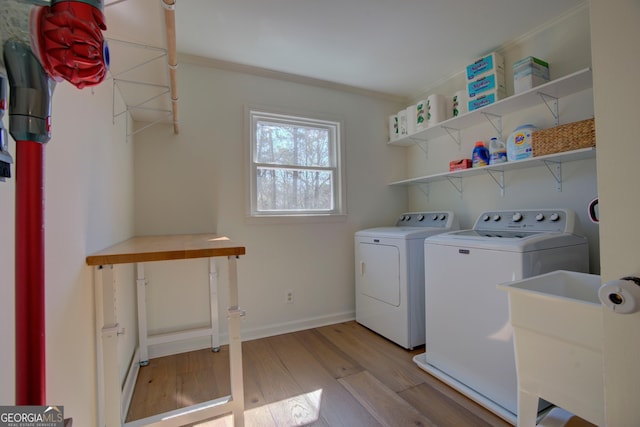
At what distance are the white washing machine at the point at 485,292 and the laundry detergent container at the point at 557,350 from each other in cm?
30

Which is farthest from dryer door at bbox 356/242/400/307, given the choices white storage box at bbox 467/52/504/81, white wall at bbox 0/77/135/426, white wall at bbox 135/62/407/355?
white wall at bbox 0/77/135/426

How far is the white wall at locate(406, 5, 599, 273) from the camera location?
1.79 m

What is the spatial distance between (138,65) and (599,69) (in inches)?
68.3

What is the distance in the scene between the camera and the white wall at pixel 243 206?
220 centimetres

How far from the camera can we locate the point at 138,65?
136 cm

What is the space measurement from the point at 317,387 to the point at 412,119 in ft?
7.83

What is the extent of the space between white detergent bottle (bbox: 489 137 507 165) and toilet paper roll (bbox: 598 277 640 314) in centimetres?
166

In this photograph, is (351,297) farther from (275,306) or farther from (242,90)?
(242,90)

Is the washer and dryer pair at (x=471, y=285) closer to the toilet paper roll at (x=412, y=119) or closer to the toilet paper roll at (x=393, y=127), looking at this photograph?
the toilet paper roll at (x=412, y=119)

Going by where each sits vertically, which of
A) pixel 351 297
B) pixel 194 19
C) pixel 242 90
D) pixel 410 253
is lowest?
pixel 351 297

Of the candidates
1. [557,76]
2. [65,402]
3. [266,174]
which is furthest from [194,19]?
[557,76]

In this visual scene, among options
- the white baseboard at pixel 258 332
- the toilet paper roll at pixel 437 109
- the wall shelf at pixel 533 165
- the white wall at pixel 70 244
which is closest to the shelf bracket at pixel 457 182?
the wall shelf at pixel 533 165

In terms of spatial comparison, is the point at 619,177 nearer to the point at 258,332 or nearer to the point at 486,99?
the point at 486,99

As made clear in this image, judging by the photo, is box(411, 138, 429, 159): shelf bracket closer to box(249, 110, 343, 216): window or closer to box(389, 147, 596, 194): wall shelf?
box(389, 147, 596, 194): wall shelf
